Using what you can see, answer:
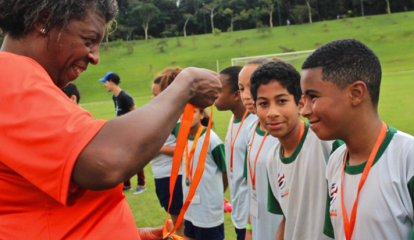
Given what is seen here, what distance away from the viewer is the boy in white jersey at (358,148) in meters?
1.55

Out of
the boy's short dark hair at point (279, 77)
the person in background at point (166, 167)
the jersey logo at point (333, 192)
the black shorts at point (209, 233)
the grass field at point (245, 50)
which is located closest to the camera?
the jersey logo at point (333, 192)

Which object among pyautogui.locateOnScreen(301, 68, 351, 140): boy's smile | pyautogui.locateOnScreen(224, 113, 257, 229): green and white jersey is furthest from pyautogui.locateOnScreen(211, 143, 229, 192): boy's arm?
pyautogui.locateOnScreen(301, 68, 351, 140): boy's smile

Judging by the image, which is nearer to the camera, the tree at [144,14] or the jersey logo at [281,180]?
the jersey logo at [281,180]

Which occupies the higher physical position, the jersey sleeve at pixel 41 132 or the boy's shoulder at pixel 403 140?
the jersey sleeve at pixel 41 132

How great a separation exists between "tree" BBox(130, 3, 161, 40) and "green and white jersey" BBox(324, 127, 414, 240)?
218 ft

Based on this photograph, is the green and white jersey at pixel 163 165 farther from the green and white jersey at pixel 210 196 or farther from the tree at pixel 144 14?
the tree at pixel 144 14

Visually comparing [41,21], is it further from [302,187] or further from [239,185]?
[239,185]

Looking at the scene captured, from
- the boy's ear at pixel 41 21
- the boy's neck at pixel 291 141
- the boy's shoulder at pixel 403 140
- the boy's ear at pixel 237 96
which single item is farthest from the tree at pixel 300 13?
the boy's ear at pixel 41 21

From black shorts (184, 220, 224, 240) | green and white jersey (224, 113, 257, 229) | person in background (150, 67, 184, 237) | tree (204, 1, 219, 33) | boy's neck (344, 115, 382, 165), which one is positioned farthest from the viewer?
→ tree (204, 1, 219, 33)

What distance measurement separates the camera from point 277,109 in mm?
2492

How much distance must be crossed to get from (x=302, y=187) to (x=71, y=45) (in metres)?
1.65

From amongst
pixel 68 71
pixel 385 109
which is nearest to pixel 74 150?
pixel 68 71

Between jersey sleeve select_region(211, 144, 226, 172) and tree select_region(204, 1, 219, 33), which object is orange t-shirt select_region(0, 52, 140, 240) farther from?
tree select_region(204, 1, 219, 33)

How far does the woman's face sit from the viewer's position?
1207 mm
